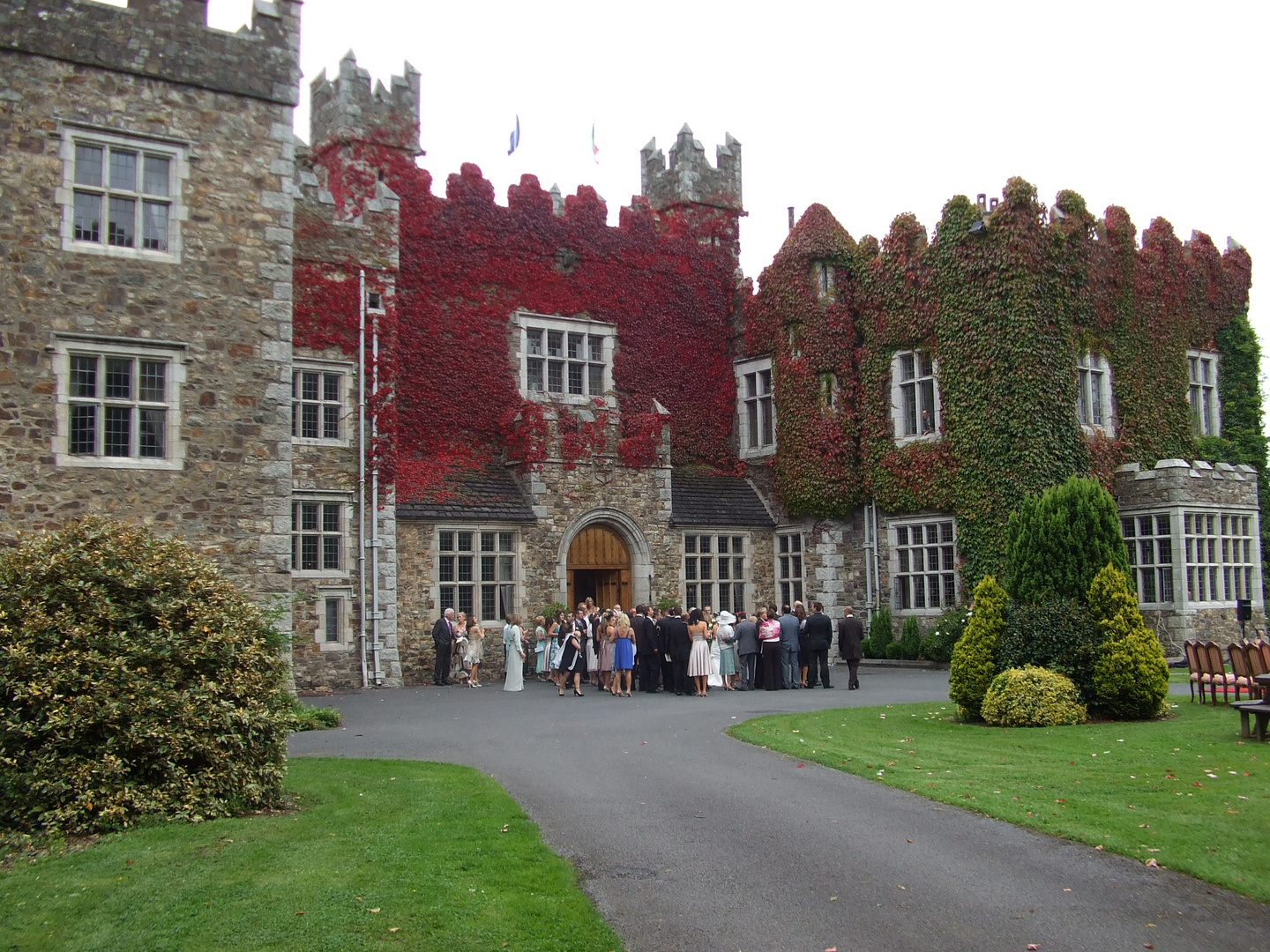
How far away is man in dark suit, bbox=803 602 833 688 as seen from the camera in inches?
866

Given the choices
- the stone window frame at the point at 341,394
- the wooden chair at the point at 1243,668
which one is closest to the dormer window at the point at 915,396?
the wooden chair at the point at 1243,668

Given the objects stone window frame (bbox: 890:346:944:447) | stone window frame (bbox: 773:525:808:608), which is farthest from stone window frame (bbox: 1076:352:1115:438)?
stone window frame (bbox: 773:525:808:608)

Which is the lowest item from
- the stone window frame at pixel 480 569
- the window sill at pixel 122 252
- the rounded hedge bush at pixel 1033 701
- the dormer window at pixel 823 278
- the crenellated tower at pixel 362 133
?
the rounded hedge bush at pixel 1033 701

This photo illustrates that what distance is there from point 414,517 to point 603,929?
1773cm

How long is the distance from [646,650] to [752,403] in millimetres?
10426

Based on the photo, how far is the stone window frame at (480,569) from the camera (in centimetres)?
2447

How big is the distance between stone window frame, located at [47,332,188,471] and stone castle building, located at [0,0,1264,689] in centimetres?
5


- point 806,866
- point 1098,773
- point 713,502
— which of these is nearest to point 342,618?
point 713,502

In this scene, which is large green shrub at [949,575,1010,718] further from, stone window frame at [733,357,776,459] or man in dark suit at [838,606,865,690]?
stone window frame at [733,357,776,459]

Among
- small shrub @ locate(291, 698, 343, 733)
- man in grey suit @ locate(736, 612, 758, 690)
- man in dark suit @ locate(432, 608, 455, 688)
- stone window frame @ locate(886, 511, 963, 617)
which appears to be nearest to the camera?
small shrub @ locate(291, 698, 343, 733)

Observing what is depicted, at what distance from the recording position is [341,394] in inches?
918

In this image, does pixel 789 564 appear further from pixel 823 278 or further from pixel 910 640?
pixel 823 278

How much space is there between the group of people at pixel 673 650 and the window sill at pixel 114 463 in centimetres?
800

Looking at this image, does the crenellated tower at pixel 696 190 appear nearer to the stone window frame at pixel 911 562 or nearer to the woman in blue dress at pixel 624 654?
the stone window frame at pixel 911 562
